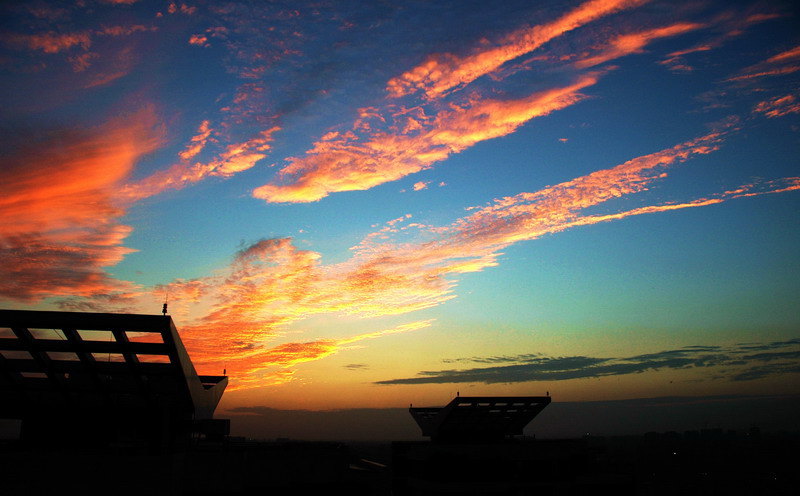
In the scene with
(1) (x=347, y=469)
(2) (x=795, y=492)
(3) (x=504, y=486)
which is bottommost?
(2) (x=795, y=492)

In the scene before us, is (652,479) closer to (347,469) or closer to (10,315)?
(347,469)

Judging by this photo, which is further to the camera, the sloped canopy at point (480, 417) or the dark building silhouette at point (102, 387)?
the sloped canopy at point (480, 417)

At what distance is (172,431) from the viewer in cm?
2997

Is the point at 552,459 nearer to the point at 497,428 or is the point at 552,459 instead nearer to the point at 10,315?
the point at 497,428

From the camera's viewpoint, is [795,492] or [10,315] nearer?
[10,315]

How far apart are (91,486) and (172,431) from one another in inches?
189

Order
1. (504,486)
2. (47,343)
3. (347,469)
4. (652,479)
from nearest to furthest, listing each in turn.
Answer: (47,343) < (347,469) < (504,486) < (652,479)

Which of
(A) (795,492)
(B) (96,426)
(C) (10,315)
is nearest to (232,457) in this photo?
(B) (96,426)

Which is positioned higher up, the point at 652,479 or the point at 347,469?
the point at 347,469

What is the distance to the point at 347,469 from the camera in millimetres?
29953

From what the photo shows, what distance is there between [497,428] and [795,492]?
93381mm

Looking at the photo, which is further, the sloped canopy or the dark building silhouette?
the sloped canopy

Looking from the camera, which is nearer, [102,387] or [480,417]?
[102,387]

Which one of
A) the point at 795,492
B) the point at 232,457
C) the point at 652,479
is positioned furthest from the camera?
the point at 652,479
